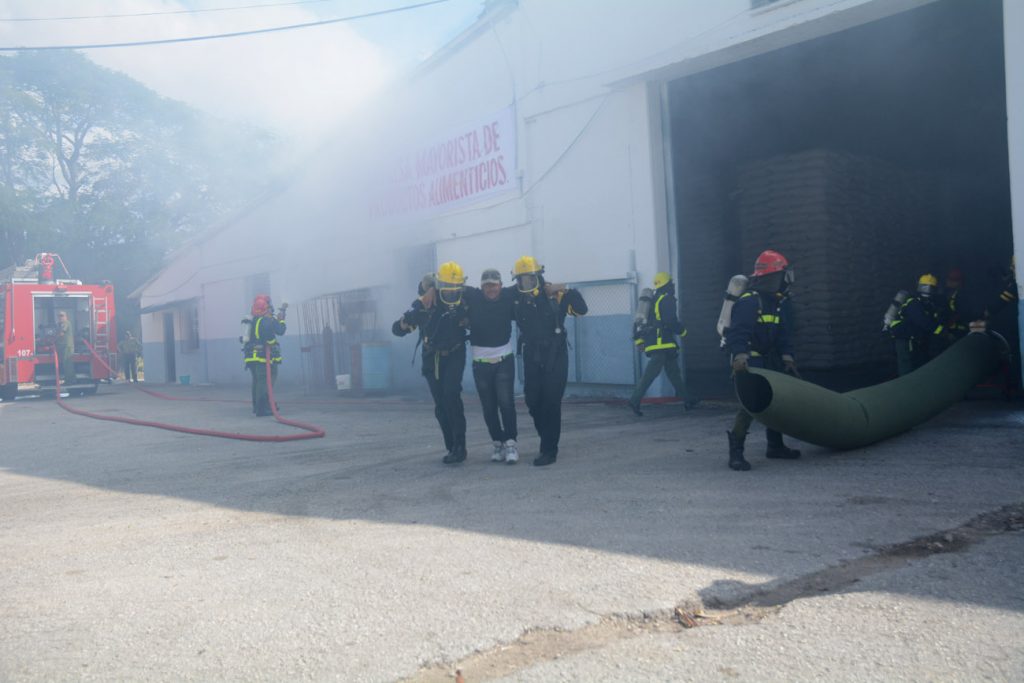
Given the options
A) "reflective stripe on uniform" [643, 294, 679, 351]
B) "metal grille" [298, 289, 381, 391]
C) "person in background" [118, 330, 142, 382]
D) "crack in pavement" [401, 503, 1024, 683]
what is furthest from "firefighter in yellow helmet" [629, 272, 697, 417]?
"person in background" [118, 330, 142, 382]

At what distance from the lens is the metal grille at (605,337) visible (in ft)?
39.1

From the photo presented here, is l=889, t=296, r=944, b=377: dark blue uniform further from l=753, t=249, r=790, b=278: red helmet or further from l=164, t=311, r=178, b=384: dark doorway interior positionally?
l=164, t=311, r=178, b=384: dark doorway interior

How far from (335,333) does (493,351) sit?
39.8ft

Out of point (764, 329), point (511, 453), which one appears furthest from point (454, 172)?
point (764, 329)

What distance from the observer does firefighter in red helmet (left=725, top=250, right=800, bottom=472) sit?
623cm

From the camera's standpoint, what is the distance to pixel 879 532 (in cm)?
441

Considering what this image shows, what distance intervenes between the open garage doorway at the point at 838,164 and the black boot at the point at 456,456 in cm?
576

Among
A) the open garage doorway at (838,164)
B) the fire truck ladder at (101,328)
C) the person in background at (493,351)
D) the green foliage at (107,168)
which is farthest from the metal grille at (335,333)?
the green foliage at (107,168)

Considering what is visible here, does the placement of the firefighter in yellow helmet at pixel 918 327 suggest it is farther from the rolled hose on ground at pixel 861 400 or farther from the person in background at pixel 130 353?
the person in background at pixel 130 353

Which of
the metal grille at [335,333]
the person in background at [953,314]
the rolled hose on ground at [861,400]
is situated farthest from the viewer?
the metal grille at [335,333]

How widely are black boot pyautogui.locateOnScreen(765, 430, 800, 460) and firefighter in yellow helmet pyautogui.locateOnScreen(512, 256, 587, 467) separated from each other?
1.74 metres

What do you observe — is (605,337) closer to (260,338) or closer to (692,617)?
(260,338)

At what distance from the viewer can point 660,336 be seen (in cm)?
1000

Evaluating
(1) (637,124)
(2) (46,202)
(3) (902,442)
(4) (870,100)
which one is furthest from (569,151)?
(2) (46,202)
